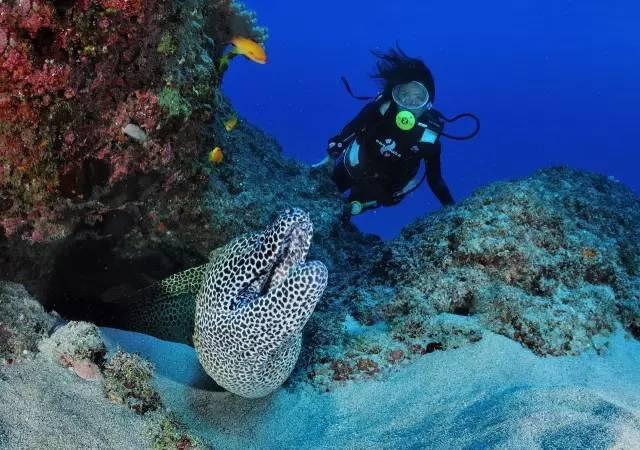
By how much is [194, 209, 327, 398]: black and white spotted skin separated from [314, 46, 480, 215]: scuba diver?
3603 mm

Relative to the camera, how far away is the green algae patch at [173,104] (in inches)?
145

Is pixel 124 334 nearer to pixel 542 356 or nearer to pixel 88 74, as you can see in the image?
pixel 88 74

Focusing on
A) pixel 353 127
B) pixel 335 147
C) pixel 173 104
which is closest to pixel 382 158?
pixel 353 127

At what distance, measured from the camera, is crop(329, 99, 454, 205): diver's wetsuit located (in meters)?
7.03

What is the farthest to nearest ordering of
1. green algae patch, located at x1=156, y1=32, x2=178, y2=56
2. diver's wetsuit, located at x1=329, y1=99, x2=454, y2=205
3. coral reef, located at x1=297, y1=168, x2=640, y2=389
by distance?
diver's wetsuit, located at x1=329, y1=99, x2=454, y2=205 → coral reef, located at x1=297, y1=168, x2=640, y2=389 → green algae patch, located at x1=156, y1=32, x2=178, y2=56

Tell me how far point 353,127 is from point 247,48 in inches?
83.9

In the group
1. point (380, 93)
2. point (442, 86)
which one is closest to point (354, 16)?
point (442, 86)

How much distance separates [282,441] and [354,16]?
506ft

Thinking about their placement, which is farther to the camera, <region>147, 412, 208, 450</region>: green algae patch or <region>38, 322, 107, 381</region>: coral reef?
<region>38, 322, 107, 381</region>: coral reef

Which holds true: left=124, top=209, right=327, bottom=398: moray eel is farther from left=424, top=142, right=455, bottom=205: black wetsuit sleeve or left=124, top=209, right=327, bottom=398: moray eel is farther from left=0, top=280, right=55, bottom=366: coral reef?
left=424, top=142, right=455, bottom=205: black wetsuit sleeve

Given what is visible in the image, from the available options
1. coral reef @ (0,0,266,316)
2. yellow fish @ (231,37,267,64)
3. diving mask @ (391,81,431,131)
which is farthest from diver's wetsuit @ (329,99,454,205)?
coral reef @ (0,0,266,316)

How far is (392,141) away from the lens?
7062 mm

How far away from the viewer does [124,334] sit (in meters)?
4.09

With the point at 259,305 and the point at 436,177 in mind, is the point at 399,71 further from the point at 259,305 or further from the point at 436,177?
the point at 259,305
